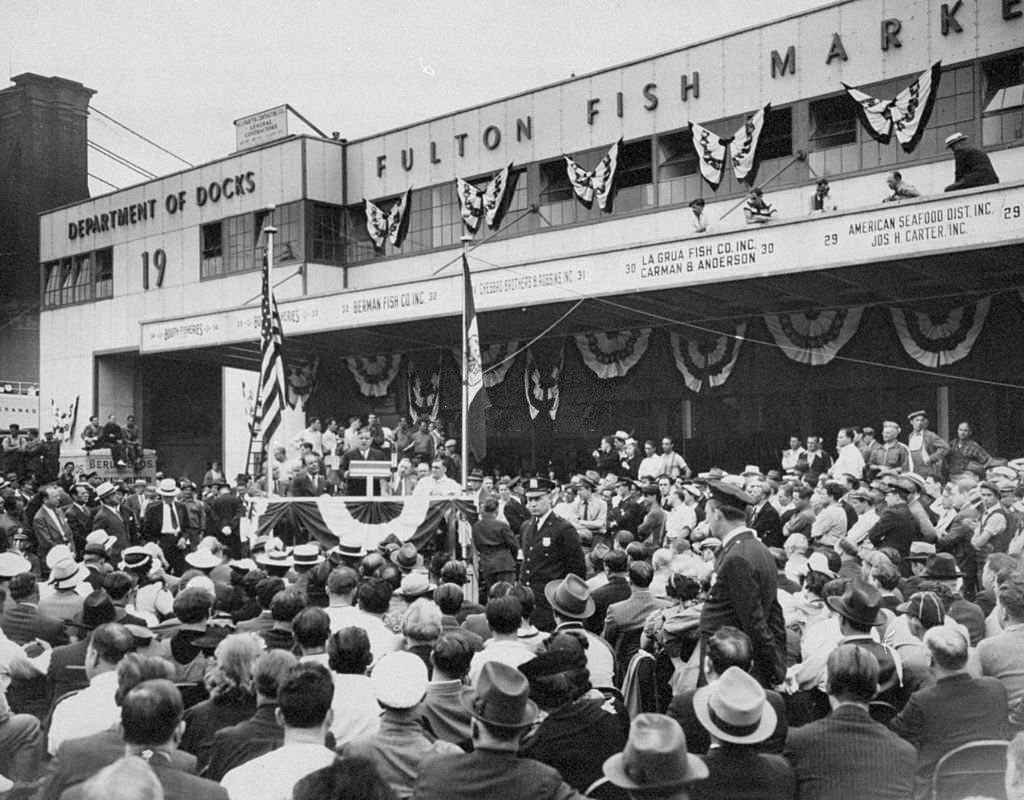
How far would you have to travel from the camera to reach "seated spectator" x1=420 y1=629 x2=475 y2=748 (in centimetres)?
512

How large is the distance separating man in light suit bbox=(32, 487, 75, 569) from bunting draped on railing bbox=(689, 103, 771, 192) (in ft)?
45.5

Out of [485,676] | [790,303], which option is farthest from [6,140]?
[485,676]

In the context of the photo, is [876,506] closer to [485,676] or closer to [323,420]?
[485,676]

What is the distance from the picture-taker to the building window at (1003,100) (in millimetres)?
18750

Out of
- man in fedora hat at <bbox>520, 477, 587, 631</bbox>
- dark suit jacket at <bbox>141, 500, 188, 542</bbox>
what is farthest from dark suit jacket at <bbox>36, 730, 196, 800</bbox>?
dark suit jacket at <bbox>141, 500, 188, 542</bbox>

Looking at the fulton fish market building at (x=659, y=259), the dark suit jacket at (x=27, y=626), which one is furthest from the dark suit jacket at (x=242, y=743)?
the fulton fish market building at (x=659, y=259)

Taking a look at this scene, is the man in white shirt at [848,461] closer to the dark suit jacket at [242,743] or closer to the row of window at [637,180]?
the row of window at [637,180]

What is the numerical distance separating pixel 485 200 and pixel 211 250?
10.1 metres

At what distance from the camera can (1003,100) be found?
18.9 m

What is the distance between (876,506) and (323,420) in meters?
20.6

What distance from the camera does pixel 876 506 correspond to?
1190cm

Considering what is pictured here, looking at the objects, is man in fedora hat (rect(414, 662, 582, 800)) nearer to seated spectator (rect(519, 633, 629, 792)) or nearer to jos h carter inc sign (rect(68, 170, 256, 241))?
seated spectator (rect(519, 633, 629, 792))

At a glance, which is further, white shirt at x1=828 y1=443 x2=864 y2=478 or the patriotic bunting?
the patriotic bunting

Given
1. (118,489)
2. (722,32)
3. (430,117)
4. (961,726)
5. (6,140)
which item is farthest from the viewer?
(6,140)
